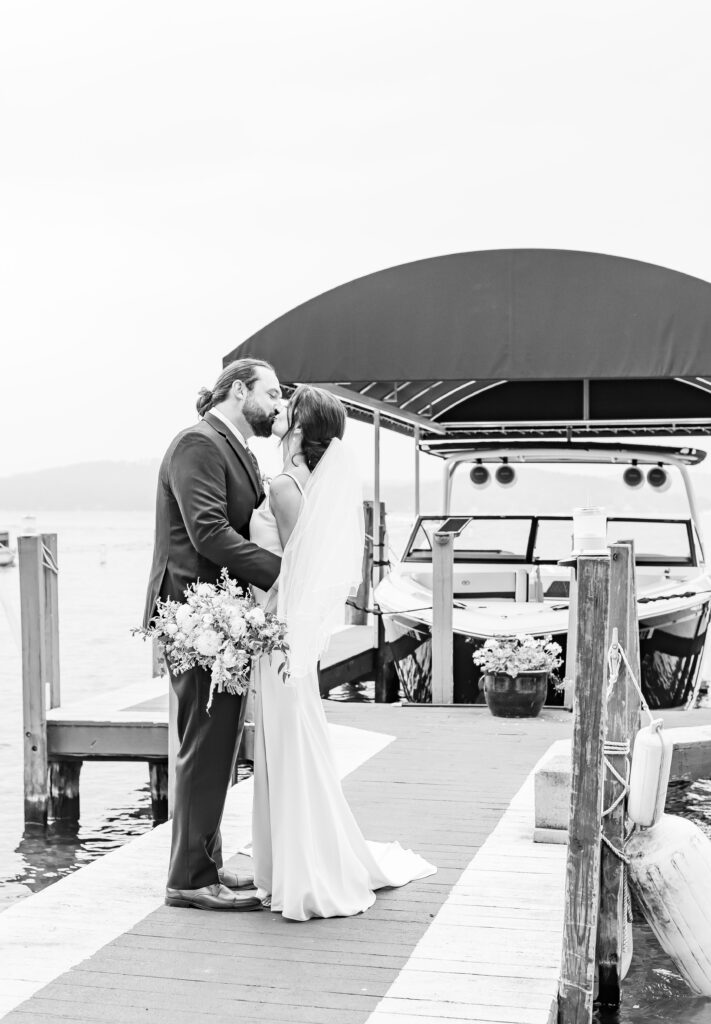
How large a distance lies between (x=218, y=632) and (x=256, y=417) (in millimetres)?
873

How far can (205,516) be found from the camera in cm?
445

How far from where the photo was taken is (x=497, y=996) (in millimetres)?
3932

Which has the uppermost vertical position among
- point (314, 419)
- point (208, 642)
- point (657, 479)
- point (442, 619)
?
point (314, 419)

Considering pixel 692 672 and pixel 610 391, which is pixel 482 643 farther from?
pixel 610 391

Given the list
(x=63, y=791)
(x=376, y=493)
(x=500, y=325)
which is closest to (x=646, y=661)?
(x=500, y=325)

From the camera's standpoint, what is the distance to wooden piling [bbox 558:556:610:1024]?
4.00 m

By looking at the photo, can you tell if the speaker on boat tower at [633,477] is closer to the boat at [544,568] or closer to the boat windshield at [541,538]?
the boat at [544,568]

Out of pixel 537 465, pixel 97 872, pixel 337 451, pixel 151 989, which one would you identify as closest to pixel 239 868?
pixel 97 872

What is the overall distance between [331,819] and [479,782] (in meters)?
2.68

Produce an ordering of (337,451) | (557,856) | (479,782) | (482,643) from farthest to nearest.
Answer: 1. (482,643)
2. (479,782)
3. (557,856)
4. (337,451)

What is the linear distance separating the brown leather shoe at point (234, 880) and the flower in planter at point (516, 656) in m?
4.42

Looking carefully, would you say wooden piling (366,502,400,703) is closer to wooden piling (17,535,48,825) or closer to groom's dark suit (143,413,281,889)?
wooden piling (17,535,48,825)

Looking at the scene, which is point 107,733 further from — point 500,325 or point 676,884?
point 676,884

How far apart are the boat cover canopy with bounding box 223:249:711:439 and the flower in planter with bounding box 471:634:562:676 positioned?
2151 millimetres
